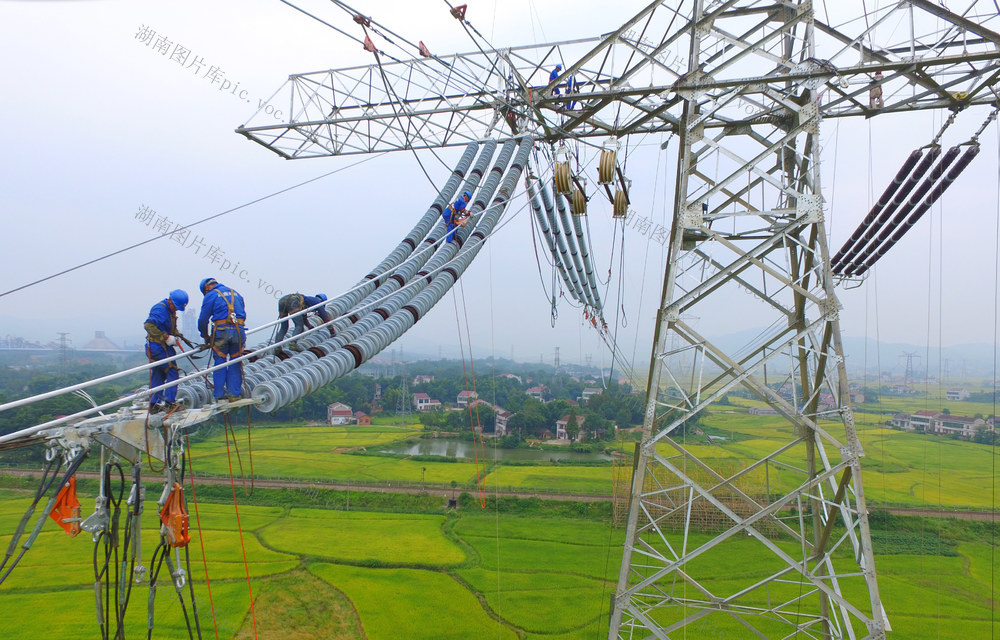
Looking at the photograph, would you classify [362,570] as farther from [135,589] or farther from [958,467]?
[958,467]

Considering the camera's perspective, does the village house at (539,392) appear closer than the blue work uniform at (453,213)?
No

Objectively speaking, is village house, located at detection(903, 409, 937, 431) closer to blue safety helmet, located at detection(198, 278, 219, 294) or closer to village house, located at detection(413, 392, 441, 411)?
village house, located at detection(413, 392, 441, 411)

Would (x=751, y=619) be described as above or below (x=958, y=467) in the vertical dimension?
below


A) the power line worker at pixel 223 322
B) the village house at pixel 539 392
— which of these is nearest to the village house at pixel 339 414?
the village house at pixel 539 392

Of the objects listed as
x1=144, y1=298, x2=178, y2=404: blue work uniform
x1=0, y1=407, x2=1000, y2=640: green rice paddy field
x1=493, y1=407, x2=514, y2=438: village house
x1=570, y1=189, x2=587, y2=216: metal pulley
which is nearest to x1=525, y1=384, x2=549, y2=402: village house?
x1=493, y1=407, x2=514, y2=438: village house

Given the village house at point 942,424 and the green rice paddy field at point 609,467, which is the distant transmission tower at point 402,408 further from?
the village house at point 942,424

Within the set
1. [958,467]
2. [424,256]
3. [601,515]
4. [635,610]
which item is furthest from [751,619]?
[958,467]
